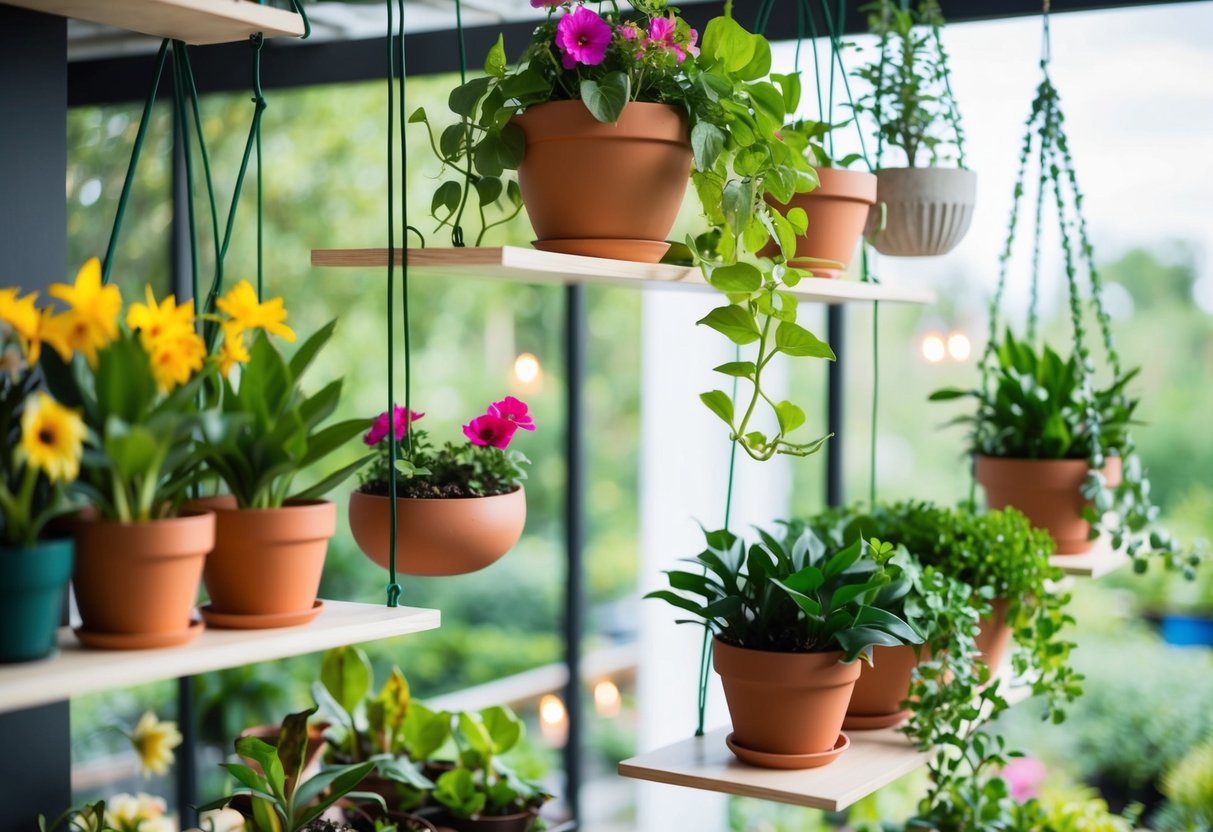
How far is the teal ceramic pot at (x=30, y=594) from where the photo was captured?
2.87 feet

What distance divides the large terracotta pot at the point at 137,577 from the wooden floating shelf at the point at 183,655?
15 mm

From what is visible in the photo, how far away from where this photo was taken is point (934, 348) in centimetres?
254

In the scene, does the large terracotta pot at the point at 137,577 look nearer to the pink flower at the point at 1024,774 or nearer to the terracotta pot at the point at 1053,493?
the terracotta pot at the point at 1053,493

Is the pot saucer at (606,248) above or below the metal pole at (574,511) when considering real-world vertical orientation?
above

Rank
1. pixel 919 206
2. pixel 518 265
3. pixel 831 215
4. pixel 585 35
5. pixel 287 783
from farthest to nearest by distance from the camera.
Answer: pixel 919 206 < pixel 831 215 < pixel 287 783 < pixel 585 35 < pixel 518 265

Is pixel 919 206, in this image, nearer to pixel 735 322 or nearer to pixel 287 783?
pixel 735 322

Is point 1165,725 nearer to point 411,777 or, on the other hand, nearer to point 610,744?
point 610,744

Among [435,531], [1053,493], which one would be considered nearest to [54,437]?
[435,531]

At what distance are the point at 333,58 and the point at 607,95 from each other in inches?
61.3

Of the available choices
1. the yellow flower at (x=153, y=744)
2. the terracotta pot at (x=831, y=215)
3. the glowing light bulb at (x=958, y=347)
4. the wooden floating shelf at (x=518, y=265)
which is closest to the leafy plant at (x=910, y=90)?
the terracotta pot at (x=831, y=215)

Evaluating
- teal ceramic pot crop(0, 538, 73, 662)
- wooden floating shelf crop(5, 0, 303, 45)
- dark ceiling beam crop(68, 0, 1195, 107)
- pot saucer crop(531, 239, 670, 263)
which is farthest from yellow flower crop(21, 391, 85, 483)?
dark ceiling beam crop(68, 0, 1195, 107)

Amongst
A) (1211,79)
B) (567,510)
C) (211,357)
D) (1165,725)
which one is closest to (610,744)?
(1165,725)

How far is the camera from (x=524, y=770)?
2635mm

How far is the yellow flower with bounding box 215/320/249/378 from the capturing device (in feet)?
3.36
